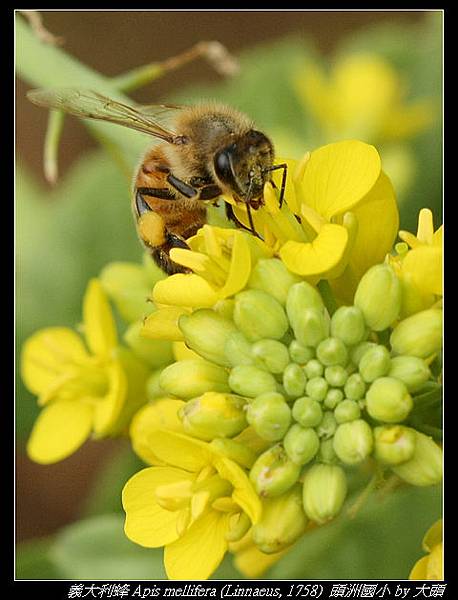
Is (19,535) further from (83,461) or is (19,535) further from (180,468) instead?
(180,468)

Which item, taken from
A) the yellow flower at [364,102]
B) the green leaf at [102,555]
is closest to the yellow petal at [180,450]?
the green leaf at [102,555]

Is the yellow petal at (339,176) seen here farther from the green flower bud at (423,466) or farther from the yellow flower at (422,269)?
the green flower bud at (423,466)

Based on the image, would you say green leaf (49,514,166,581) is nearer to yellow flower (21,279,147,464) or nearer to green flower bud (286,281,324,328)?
yellow flower (21,279,147,464)

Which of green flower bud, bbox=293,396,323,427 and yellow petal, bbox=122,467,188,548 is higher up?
green flower bud, bbox=293,396,323,427

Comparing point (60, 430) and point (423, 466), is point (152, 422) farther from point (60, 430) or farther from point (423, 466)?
point (423, 466)

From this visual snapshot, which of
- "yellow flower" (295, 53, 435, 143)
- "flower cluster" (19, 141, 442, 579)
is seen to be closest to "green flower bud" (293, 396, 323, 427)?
"flower cluster" (19, 141, 442, 579)

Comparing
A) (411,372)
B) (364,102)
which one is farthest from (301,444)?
(364,102)

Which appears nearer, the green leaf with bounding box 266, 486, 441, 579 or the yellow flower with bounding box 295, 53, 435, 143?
the green leaf with bounding box 266, 486, 441, 579
